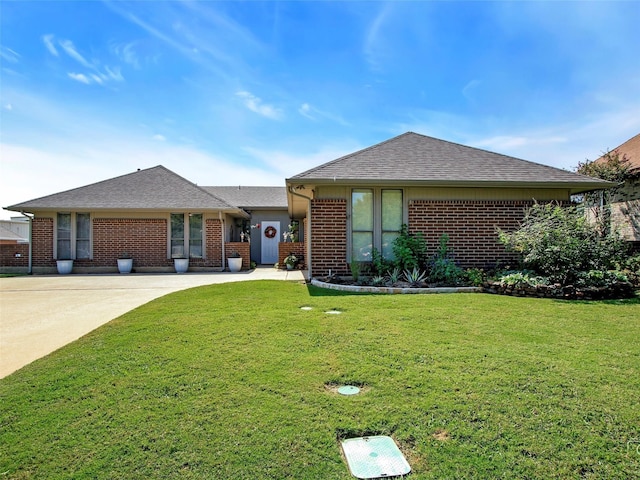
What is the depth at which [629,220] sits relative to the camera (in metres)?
11.4

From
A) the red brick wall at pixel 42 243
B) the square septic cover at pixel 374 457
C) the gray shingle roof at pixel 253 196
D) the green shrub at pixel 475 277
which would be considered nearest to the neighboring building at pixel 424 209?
the green shrub at pixel 475 277

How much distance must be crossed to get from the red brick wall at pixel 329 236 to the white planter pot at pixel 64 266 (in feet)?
34.0

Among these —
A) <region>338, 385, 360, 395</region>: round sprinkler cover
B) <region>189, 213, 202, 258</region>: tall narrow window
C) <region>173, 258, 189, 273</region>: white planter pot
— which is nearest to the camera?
<region>338, 385, 360, 395</region>: round sprinkler cover

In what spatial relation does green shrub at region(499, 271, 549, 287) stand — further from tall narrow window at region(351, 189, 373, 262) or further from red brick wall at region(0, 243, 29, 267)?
red brick wall at region(0, 243, 29, 267)

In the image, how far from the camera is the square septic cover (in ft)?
6.47

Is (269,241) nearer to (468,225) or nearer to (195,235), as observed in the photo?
(195,235)

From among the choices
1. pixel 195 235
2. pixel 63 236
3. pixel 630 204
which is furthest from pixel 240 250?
pixel 630 204

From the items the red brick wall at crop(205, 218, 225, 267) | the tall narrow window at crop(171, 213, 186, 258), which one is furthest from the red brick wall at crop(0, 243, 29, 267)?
the red brick wall at crop(205, 218, 225, 267)

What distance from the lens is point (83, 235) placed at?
14.1 meters

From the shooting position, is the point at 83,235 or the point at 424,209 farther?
the point at 83,235

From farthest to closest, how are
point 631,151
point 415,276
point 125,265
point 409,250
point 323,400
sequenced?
point 125,265, point 631,151, point 409,250, point 415,276, point 323,400

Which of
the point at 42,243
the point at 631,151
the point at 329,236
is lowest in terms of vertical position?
the point at 42,243

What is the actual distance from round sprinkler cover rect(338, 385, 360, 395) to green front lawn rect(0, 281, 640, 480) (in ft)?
0.26

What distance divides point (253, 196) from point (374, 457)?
19.4 metres
